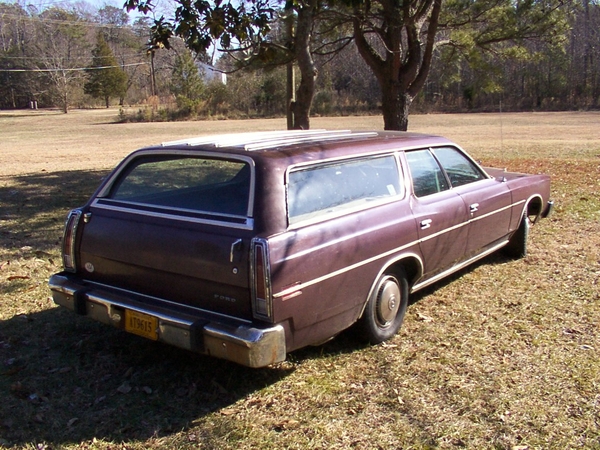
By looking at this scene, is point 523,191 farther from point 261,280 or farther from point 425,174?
point 261,280

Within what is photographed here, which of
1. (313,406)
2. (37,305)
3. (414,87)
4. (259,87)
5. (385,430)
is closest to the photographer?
(385,430)

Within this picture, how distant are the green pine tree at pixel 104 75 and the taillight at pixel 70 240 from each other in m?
70.1

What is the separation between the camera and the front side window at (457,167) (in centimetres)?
527

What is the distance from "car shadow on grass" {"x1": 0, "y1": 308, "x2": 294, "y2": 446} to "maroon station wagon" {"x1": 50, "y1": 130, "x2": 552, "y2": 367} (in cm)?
40

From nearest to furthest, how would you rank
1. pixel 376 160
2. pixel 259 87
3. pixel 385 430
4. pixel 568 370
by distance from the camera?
1. pixel 385 430
2. pixel 568 370
3. pixel 376 160
4. pixel 259 87

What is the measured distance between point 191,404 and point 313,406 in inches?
29.7

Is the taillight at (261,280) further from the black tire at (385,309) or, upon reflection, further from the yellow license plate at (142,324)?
the black tire at (385,309)

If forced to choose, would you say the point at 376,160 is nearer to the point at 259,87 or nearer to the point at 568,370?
the point at 568,370

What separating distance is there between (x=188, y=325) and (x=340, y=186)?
4.73 ft

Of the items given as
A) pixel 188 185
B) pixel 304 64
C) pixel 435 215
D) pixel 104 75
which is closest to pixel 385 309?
pixel 435 215

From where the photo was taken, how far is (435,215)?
15.5 feet

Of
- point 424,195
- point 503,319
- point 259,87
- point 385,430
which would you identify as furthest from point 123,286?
point 259,87

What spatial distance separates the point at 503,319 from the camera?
Result: 4.76 m

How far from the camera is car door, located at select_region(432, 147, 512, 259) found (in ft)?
17.3
